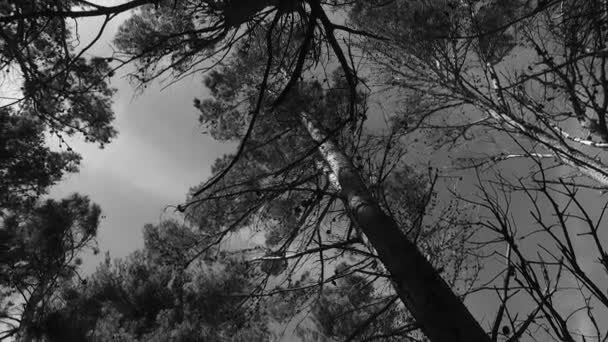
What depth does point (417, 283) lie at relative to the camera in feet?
5.91

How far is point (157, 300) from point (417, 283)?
9.30m

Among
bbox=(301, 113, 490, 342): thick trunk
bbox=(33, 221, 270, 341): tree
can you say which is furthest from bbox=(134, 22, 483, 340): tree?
bbox=(33, 221, 270, 341): tree

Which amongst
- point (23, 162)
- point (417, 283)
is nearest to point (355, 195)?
point (417, 283)

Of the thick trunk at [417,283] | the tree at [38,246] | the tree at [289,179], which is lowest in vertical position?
the thick trunk at [417,283]

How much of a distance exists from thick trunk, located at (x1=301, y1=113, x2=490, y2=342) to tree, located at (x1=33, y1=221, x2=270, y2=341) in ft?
18.2

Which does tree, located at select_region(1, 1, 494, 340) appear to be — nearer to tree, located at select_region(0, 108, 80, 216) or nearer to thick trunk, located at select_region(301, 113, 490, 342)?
thick trunk, located at select_region(301, 113, 490, 342)

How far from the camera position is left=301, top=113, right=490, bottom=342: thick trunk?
61.2 inches

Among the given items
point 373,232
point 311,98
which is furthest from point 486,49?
point 373,232

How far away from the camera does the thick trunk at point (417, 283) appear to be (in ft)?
5.10

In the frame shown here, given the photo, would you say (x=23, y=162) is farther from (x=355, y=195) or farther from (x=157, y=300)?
(x=355, y=195)

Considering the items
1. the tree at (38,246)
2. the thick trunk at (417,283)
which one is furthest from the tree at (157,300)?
the thick trunk at (417,283)

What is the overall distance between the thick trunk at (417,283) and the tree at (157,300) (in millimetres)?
5551

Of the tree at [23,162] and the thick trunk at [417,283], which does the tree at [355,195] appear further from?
the tree at [23,162]

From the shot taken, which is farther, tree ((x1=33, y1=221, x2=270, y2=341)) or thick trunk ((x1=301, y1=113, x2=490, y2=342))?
tree ((x1=33, y1=221, x2=270, y2=341))
